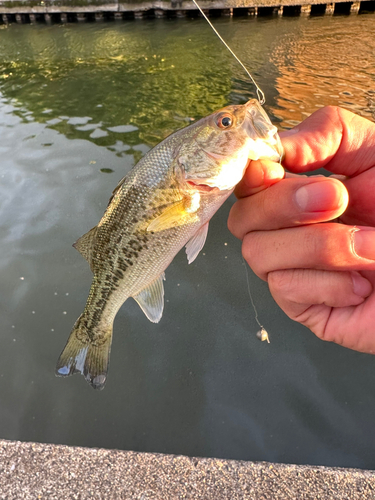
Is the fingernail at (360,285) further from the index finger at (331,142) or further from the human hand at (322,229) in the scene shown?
the index finger at (331,142)

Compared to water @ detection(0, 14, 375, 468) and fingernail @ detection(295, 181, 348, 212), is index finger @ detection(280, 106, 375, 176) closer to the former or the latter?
fingernail @ detection(295, 181, 348, 212)

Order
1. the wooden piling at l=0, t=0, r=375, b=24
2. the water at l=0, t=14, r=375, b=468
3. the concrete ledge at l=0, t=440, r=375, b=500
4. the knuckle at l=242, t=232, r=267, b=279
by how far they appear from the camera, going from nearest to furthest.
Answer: the knuckle at l=242, t=232, r=267, b=279 → the concrete ledge at l=0, t=440, r=375, b=500 → the water at l=0, t=14, r=375, b=468 → the wooden piling at l=0, t=0, r=375, b=24

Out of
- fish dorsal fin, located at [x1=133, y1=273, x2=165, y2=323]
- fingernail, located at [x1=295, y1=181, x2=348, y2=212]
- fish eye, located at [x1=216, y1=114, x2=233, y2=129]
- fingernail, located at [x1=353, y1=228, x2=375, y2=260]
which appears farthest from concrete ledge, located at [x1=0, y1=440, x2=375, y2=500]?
fish eye, located at [x1=216, y1=114, x2=233, y2=129]

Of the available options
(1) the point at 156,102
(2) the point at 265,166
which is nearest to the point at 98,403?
(2) the point at 265,166

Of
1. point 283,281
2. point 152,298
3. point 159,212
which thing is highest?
point 159,212

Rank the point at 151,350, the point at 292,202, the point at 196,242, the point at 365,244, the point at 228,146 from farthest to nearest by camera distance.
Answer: the point at 151,350, the point at 196,242, the point at 228,146, the point at 292,202, the point at 365,244

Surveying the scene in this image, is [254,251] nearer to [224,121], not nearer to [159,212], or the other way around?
[159,212]

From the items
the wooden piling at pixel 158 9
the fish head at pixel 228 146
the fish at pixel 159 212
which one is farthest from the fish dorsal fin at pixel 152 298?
the wooden piling at pixel 158 9

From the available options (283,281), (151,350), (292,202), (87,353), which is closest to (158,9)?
(151,350)
